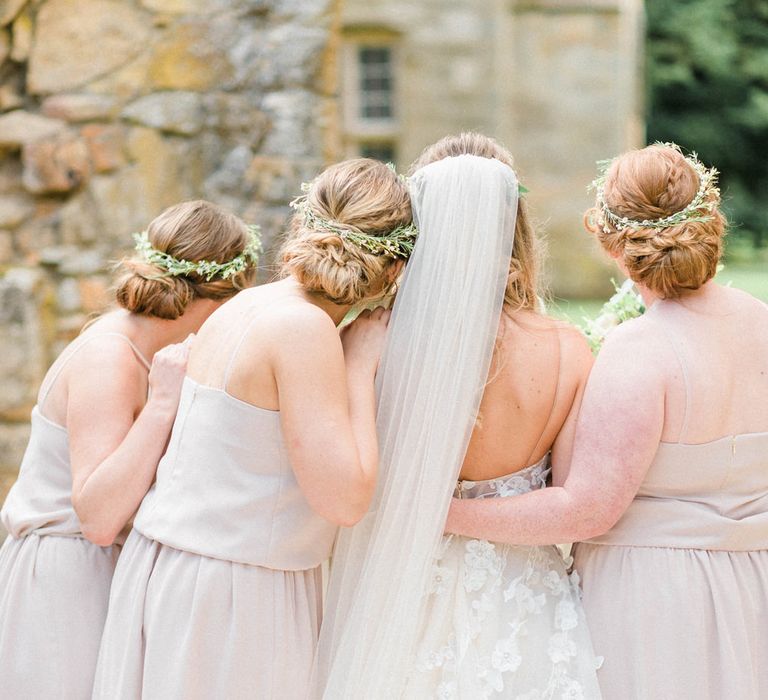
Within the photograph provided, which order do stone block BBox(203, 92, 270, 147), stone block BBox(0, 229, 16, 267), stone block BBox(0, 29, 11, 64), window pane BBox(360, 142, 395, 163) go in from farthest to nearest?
window pane BBox(360, 142, 395, 163) < stone block BBox(203, 92, 270, 147) < stone block BBox(0, 229, 16, 267) < stone block BBox(0, 29, 11, 64)

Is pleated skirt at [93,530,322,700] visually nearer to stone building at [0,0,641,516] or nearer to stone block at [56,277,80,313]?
stone building at [0,0,641,516]

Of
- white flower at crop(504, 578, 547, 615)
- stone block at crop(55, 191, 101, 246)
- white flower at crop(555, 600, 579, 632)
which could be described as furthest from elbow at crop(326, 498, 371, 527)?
stone block at crop(55, 191, 101, 246)

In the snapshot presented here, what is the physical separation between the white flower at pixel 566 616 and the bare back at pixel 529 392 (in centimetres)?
38

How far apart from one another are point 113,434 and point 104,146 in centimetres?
294

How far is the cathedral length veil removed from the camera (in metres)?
2.73

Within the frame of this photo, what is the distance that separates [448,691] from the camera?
271 centimetres

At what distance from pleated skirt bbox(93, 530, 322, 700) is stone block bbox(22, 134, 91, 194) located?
3.17 m

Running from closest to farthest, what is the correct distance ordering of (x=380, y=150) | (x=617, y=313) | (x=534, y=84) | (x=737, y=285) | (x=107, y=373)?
(x=107, y=373) → (x=617, y=313) → (x=534, y=84) → (x=380, y=150) → (x=737, y=285)

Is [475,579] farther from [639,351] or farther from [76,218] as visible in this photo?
[76,218]

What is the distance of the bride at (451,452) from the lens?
272 cm

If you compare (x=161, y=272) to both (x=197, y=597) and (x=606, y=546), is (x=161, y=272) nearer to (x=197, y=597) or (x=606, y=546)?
(x=197, y=597)

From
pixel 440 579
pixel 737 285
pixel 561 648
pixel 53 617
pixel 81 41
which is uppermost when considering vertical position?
pixel 81 41

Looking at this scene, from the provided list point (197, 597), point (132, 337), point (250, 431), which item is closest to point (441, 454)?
point (250, 431)

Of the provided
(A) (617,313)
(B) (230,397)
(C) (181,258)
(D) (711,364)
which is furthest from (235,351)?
(A) (617,313)
